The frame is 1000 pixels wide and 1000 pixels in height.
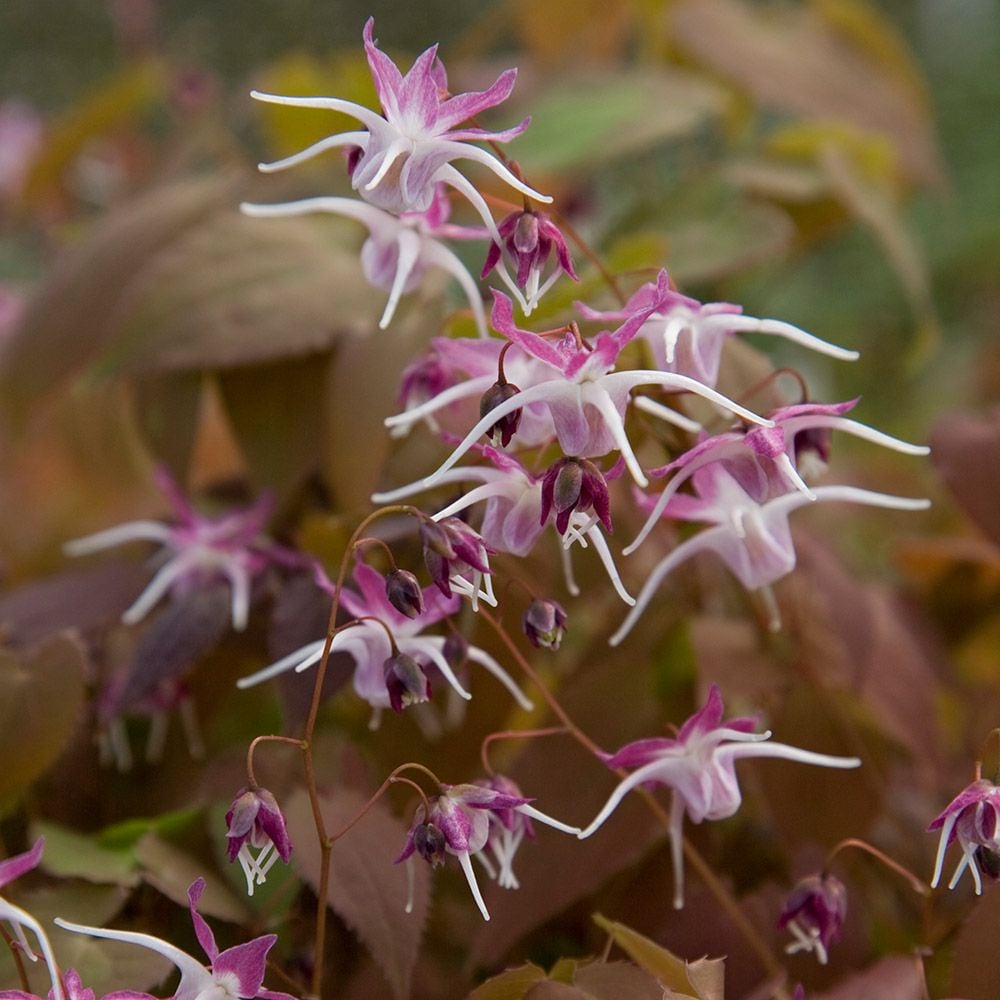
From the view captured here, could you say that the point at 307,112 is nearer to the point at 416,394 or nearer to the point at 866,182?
the point at 866,182

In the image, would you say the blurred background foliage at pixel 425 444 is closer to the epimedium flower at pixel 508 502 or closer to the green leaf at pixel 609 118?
the green leaf at pixel 609 118

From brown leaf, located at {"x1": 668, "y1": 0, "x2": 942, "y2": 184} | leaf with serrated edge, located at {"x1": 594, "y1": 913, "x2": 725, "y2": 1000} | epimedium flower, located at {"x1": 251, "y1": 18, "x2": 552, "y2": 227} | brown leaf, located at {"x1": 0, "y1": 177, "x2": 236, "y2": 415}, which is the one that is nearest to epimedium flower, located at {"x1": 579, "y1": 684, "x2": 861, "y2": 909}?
leaf with serrated edge, located at {"x1": 594, "y1": 913, "x2": 725, "y2": 1000}

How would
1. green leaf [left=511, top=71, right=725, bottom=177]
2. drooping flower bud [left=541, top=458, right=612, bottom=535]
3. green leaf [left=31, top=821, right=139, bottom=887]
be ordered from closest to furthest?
drooping flower bud [left=541, top=458, right=612, bottom=535] → green leaf [left=31, top=821, right=139, bottom=887] → green leaf [left=511, top=71, right=725, bottom=177]

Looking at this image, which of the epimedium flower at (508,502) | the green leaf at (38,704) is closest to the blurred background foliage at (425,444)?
the green leaf at (38,704)

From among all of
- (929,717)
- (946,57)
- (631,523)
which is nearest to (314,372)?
(631,523)

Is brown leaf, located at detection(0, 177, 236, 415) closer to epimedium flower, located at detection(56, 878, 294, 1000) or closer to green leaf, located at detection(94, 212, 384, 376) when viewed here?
green leaf, located at detection(94, 212, 384, 376)

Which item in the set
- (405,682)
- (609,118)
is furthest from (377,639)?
(609,118)

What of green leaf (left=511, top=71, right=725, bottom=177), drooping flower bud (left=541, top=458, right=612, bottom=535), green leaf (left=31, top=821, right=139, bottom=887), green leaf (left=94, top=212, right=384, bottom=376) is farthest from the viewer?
green leaf (left=511, top=71, right=725, bottom=177)
